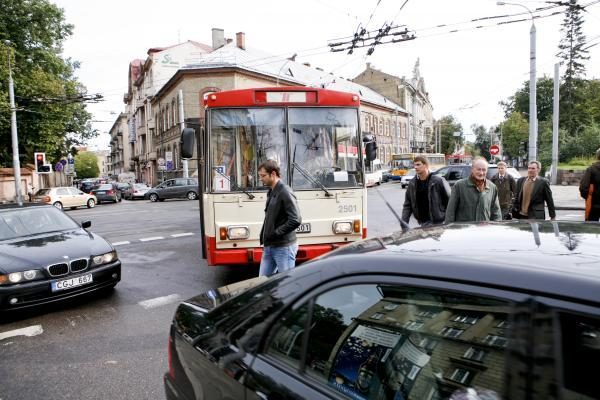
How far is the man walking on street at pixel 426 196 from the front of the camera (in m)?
6.38

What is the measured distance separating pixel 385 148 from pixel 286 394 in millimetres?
69230

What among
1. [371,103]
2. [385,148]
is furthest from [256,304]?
[385,148]

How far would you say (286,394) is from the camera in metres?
1.69

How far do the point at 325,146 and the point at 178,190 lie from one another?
28.4 meters

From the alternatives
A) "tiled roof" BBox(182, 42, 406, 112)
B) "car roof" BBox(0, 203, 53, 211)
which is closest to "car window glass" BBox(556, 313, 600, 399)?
"car roof" BBox(0, 203, 53, 211)

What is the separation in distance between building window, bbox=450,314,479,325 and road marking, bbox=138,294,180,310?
5.34m

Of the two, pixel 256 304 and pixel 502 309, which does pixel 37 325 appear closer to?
pixel 256 304

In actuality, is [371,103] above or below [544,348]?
above

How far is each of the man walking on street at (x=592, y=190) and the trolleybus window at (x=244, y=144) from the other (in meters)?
4.97

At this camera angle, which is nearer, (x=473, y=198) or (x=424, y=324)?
(x=424, y=324)

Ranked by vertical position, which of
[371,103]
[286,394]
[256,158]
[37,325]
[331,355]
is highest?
[371,103]

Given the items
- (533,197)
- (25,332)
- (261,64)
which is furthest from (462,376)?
(261,64)

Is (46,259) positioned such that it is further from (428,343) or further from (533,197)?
(533,197)

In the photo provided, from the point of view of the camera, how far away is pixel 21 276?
557 centimetres
